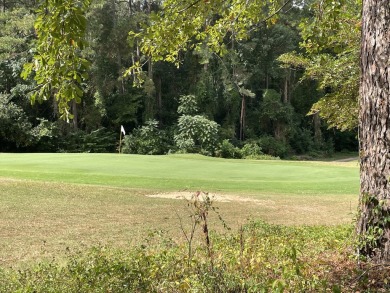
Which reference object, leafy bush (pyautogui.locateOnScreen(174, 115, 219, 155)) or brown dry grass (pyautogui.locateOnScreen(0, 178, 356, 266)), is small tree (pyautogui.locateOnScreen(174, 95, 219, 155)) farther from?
brown dry grass (pyautogui.locateOnScreen(0, 178, 356, 266))

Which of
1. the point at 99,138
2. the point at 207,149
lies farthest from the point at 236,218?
the point at 99,138

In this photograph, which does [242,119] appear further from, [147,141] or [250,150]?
[147,141]

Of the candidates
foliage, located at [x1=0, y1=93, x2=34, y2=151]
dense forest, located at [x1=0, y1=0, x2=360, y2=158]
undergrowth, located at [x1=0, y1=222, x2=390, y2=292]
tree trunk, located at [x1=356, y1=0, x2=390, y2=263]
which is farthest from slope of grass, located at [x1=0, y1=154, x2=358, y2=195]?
foliage, located at [x1=0, y1=93, x2=34, y2=151]

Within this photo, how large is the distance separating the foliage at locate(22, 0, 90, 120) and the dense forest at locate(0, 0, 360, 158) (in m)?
23.6

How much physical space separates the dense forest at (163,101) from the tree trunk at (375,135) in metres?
23.1

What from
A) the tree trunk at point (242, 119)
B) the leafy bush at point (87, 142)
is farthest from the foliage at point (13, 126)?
the tree trunk at point (242, 119)

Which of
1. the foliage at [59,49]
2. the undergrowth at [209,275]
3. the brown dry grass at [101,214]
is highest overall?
the foliage at [59,49]

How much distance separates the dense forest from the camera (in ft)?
103

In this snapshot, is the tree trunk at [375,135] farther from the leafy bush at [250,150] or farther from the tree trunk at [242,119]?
the tree trunk at [242,119]

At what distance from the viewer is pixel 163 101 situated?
40.2 meters

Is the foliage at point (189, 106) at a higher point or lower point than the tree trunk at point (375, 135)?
higher

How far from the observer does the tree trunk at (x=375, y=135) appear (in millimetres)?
3865

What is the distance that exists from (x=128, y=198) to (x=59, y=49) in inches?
287

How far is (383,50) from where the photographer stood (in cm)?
390
